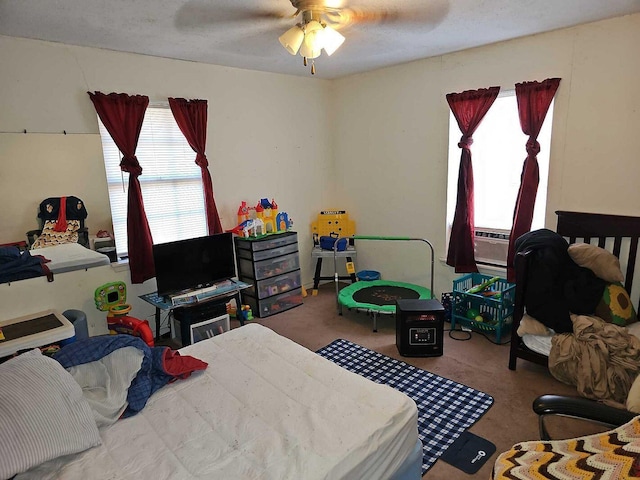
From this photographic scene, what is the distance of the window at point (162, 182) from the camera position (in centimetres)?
330

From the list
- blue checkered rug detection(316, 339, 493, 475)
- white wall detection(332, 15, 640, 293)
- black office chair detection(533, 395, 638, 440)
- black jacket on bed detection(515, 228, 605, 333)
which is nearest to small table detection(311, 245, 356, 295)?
white wall detection(332, 15, 640, 293)

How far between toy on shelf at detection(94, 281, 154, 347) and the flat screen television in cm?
29

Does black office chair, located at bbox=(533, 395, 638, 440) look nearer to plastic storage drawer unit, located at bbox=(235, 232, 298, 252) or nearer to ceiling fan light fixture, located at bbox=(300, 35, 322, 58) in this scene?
ceiling fan light fixture, located at bbox=(300, 35, 322, 58)

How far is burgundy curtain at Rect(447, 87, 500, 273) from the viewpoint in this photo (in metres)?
3.49

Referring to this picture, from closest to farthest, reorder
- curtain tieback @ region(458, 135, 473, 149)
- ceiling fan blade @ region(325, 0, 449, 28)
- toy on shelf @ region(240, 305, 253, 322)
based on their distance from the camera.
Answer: ceiling fan blade @ region(325, 0, 449, 28) < curtain tieback @ region(458, 135, 473, 149) < toy on shelf @ region(240, 305, 253, 322)

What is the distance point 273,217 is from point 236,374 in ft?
7.63

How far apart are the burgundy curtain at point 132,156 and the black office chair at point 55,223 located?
1.10 feet

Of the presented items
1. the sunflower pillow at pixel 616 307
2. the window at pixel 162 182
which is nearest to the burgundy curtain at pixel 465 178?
the sunflower pillow at pixel 616 307

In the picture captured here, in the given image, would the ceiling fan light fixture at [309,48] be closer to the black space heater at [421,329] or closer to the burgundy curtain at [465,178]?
the burgundy curtain at [465,178]

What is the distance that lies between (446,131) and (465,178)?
1.72 ft

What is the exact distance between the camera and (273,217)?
4148mm

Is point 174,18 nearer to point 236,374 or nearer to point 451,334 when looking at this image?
point 236,374

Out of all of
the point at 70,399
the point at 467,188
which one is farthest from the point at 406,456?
the point at 467,188

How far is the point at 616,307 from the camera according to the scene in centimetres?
263
